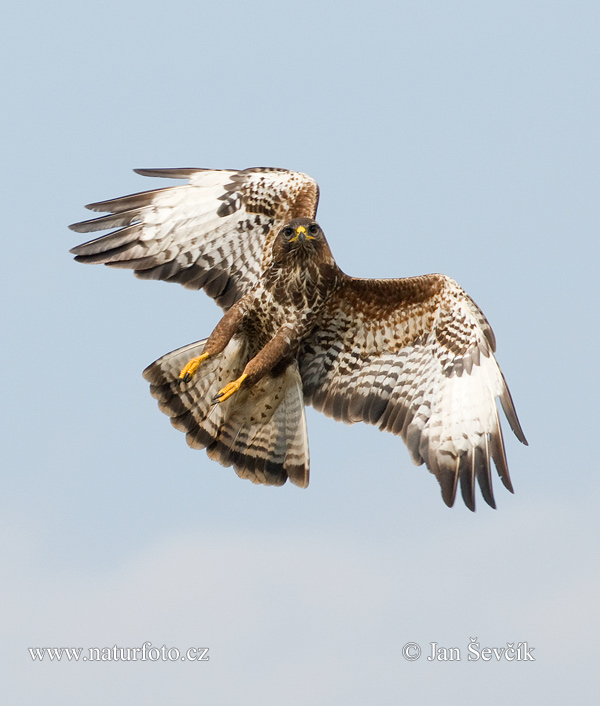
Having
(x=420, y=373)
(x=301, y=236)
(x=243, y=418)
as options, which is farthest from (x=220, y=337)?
(x=420, y=373)

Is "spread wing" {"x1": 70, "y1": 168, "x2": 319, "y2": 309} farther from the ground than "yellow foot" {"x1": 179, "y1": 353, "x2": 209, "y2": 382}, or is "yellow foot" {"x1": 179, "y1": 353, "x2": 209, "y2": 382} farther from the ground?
"spread wing" {"x1": 70, "y1": 168, "x2": 319, "y2": 309}

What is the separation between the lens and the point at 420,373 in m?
12.6

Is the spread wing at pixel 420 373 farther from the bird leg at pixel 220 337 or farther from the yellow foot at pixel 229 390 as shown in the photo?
the yellow foot at pixel 229 390

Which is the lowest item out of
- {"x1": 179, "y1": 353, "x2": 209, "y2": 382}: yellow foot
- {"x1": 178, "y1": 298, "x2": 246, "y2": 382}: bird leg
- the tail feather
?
the tail feather

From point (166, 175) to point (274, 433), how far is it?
280 cm

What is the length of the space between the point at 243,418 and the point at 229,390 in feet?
3.01

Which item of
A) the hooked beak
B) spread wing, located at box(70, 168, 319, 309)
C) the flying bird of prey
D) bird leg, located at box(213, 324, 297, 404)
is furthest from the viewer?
spread wing, located at box(70, 168, 319, 309)

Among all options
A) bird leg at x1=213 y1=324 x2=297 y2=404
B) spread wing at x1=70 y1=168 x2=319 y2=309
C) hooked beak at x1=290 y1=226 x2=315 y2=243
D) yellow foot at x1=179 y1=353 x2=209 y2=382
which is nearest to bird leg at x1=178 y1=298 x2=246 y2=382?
yellow foot at x1=179 y1=353 x2=209 y2=382

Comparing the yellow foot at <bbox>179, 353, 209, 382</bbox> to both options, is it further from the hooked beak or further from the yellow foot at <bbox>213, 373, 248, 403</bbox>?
the hooked beak

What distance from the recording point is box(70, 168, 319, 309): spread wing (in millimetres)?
12859

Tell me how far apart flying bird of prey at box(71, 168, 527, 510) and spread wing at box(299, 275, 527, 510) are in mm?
12

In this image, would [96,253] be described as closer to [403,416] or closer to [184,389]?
[184,389]

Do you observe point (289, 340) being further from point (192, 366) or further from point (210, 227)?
point (210, 227)

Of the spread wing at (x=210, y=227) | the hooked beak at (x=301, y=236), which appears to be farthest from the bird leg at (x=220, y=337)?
the hooked beak at (x=301, y=236)
